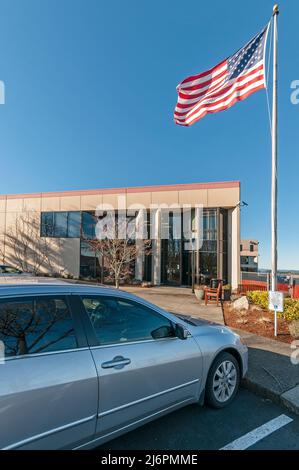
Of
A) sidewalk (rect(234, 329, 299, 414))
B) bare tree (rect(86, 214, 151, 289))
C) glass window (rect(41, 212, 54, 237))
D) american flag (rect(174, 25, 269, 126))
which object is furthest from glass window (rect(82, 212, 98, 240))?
sidewalk (rect(234, 329, 299, 414))

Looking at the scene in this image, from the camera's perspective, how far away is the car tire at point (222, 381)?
10.5 ft

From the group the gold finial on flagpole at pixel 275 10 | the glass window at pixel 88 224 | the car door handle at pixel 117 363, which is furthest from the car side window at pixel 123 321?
the glass window at pixel 88 224

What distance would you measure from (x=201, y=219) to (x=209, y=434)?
15.3 meters

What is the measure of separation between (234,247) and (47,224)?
13659 mm

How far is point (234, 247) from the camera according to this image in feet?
55.9

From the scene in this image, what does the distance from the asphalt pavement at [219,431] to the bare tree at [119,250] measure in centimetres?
985

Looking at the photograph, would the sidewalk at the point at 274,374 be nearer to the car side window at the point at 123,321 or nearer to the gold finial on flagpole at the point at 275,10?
the car side window at the point at 123,321

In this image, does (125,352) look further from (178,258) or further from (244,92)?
(178,258)

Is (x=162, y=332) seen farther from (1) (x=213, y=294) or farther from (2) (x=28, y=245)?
(2) (x=28, y=245)

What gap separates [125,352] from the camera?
7.91 ft

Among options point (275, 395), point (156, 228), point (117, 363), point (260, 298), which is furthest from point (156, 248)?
point (117, 363)

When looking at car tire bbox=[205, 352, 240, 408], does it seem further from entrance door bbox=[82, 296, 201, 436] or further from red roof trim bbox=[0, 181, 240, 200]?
red roof trim bbox=[0, 181, 240, 200]
